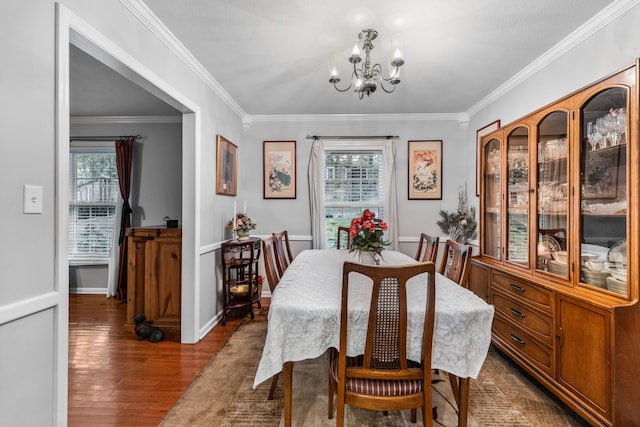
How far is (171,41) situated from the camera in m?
2.24

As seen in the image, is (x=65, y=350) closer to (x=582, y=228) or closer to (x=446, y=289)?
(x=446, y=289)

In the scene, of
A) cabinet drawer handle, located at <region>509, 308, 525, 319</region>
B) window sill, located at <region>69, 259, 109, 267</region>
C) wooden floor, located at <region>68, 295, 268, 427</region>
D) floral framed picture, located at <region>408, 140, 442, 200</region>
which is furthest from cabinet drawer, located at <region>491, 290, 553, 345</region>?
window sill, located at <region>69, 259, 109, 267</region>

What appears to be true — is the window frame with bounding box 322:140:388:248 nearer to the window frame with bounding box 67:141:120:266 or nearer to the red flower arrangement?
the red flower arrangement

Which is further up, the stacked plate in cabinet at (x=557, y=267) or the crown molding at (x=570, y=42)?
the crown molding at (x=570, y=42)

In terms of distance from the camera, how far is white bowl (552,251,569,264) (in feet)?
6.30

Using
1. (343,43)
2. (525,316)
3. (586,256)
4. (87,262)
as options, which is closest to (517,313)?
(525,316)

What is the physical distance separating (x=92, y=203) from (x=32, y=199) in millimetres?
3718

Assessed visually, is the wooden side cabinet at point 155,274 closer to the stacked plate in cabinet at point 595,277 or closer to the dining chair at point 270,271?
the dining chair at point 270,271

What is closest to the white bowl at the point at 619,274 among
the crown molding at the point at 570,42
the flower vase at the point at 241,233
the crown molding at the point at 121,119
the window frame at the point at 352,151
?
the crown molding at the point at 570,42

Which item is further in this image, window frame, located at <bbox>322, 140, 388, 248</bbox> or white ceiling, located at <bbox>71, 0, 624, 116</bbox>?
window frame, located at <bbox>322, 140, 388, 248</bbox>

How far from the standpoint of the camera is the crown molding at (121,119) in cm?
412

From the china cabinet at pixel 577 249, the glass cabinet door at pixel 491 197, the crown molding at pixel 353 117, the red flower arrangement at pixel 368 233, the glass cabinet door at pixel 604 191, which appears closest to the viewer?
the china cabinet at pixel 577 249

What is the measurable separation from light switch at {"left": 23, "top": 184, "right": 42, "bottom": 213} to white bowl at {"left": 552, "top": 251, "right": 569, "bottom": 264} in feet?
9.41

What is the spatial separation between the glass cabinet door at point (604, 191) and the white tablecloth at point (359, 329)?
0.83 m
